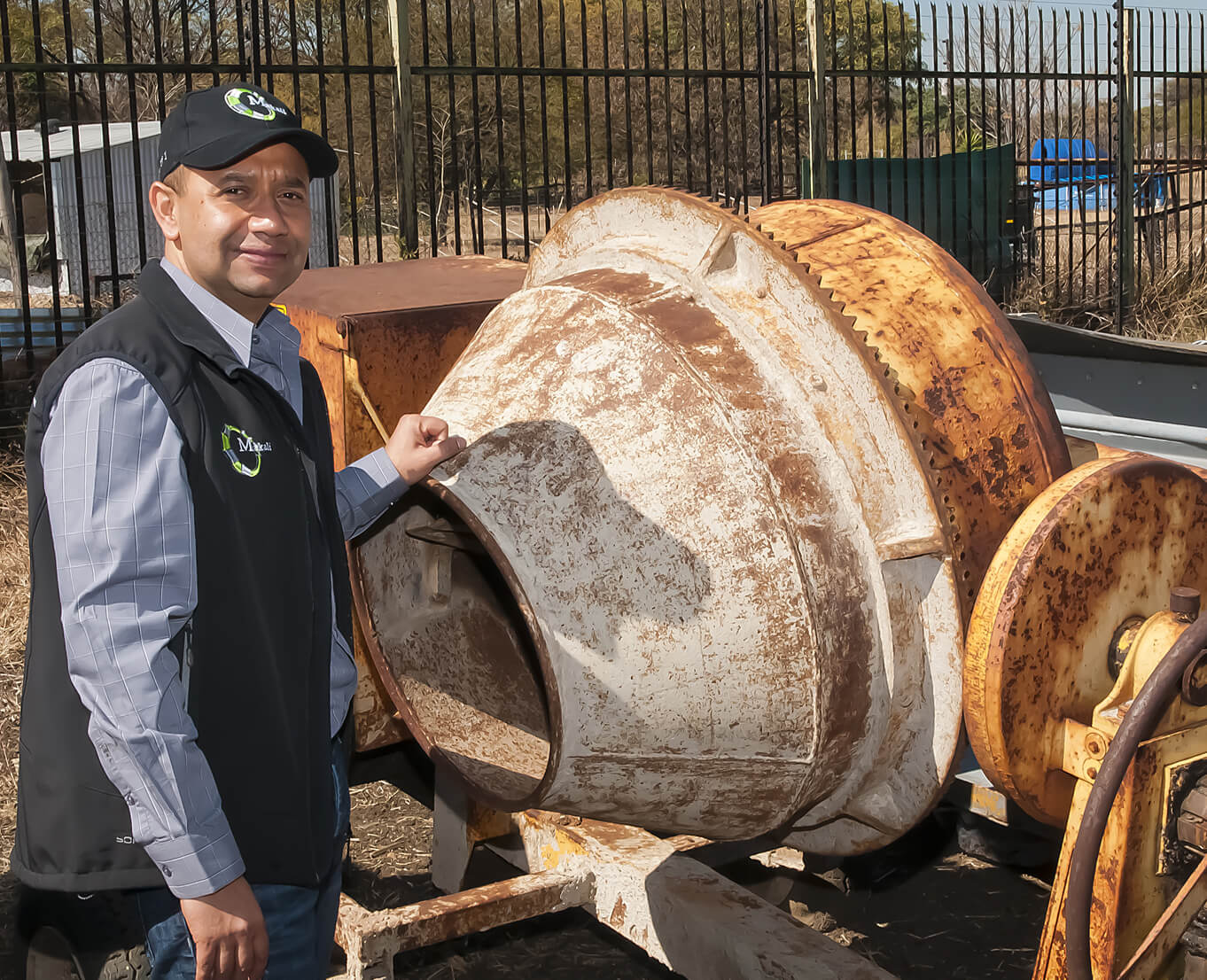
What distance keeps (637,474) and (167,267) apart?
852mm

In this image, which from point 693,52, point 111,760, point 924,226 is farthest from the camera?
point 693,52

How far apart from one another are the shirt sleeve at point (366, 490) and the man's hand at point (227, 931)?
757 millimetres

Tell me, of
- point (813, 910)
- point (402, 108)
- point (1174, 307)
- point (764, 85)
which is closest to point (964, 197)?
point (1174, 307)

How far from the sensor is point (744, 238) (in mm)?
2420

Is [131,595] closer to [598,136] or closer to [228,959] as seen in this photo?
[228,959]

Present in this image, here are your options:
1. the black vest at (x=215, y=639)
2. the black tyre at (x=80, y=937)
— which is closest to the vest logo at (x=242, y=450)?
the black vest at (x=215, y=639)

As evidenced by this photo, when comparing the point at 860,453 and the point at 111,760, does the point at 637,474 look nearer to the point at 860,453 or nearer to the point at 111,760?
the point at 860,453

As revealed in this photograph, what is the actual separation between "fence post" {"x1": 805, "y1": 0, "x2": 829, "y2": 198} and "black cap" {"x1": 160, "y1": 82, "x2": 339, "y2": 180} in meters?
7.99

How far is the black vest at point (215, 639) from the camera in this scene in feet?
5.68

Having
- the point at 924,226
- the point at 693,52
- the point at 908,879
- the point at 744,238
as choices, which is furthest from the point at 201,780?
the point at 693,52

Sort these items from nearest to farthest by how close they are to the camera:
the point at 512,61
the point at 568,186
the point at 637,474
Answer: the point at 637,474
the point at 568,186
the point at 512,61

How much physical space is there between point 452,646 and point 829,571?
1135 millimetres

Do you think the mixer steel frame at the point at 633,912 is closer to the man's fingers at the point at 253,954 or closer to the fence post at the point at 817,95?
the man's fingers at the point at 253,954

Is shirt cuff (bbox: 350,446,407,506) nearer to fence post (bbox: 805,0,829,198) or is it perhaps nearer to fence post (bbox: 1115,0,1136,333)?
fence post (bbox: 805,0,829,198)
